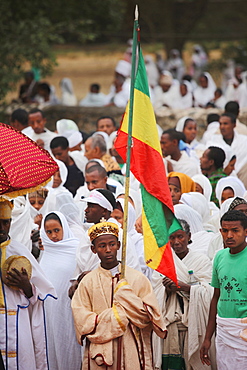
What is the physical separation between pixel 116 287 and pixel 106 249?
38cm

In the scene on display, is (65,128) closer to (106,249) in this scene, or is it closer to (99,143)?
(99,143)

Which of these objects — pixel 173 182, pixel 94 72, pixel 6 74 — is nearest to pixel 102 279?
pixel 173 182

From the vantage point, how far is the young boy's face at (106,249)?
19.5 ft

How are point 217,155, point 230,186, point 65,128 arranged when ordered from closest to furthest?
1. point 230,186
2. point 217,155
3. point 65,128

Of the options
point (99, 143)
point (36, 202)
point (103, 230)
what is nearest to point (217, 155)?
point (99, 143)

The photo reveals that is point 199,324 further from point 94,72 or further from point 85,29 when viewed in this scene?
point 94,72

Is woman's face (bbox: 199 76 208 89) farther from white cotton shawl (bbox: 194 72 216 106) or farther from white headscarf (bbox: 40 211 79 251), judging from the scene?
white headscarf (bbox: 40 211 79 251)

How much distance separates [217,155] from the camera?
31.0 feet

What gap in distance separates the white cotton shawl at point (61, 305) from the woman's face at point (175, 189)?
1527 millimetres

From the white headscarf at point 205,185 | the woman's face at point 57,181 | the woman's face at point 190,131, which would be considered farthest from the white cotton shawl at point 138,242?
the woman's face at point 190,131

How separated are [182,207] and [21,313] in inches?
76.3

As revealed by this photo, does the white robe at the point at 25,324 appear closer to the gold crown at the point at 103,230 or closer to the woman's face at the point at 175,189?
the gold crown at the point at 103,230

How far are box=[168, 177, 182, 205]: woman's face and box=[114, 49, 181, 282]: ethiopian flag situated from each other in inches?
92.3

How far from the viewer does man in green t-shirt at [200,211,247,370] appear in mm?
5820
